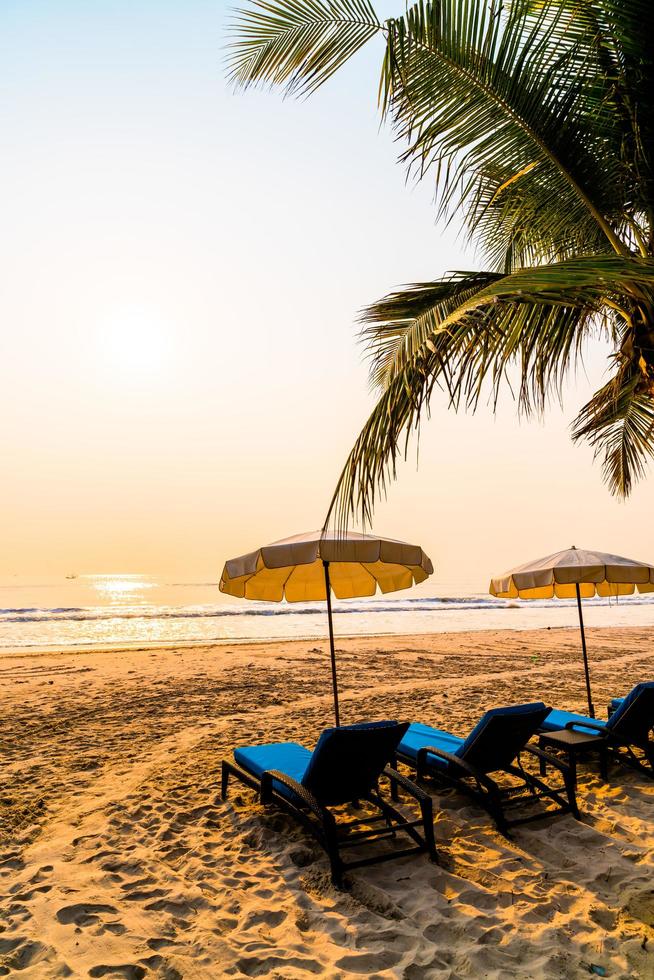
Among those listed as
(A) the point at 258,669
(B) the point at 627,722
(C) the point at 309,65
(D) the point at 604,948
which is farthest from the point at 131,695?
(C) the point at 309,65

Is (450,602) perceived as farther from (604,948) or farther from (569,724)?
(604,948)

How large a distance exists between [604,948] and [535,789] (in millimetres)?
2352

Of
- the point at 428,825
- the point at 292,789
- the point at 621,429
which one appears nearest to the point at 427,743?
the point at 428,825

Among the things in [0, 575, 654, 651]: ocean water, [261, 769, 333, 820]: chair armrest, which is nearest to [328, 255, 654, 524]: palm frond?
[261, 769, 333, 820]: chair armrest

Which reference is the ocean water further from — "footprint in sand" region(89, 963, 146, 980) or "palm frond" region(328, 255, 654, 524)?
"footprint in sand" region(89, 963, 146, 980)

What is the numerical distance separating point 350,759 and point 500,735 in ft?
4.28

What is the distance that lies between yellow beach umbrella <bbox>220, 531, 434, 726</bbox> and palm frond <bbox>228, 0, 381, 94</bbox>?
9.62ft

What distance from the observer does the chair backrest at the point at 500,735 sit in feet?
15.1

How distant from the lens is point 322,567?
23.8ft

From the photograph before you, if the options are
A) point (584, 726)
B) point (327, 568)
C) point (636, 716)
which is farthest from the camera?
point (327, 568)

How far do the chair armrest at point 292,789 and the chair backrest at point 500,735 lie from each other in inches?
54.4

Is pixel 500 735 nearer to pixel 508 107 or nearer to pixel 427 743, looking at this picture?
pixel 427 743

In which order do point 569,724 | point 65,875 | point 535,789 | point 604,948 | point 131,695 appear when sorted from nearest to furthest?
point 604,948 < point 65,875 < point 535,789 < point 569,724 < point 131,695

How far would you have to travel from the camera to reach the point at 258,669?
13703 mm
